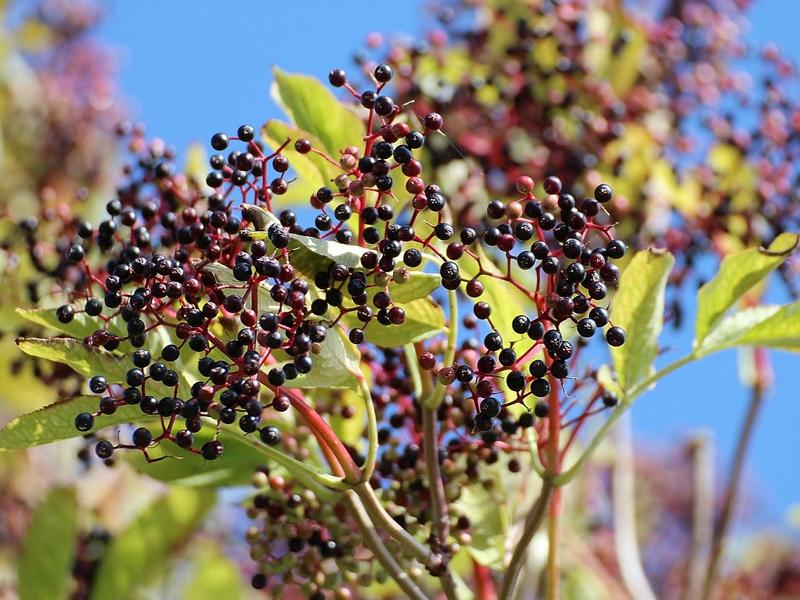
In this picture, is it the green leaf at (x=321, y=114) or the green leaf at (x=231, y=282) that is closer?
the green leaf at (x=231, y=282)

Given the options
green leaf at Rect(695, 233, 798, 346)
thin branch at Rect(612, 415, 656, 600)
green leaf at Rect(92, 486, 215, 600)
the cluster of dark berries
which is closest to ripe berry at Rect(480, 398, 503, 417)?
the cluster of dark berries

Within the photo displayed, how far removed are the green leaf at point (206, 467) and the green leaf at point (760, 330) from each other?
62 cm

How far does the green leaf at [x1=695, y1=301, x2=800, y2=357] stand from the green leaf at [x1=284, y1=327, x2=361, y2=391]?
439 mm

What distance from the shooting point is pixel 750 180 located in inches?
107

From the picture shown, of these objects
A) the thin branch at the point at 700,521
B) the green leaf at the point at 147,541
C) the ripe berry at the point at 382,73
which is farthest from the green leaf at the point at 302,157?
the thin branch at the point at 700,521

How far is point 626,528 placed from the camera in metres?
2.45

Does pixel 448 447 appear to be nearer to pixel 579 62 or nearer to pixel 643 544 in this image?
pixel 579 62

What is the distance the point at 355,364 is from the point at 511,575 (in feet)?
0.97

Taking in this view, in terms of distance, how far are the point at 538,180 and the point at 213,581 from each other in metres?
1.20

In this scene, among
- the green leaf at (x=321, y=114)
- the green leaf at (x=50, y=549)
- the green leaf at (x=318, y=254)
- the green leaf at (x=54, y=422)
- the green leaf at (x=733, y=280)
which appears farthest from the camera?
the green leaf at (x=50, y=549)

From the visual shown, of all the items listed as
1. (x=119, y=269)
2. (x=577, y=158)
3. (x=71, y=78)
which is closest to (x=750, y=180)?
(x=577, y=158)

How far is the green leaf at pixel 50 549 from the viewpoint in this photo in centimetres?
204

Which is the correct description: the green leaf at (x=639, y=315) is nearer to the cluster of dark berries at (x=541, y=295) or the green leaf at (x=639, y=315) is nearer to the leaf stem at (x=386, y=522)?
the cluster of dark berries at (x=541, y=295)

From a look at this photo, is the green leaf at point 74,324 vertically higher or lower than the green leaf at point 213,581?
lower
